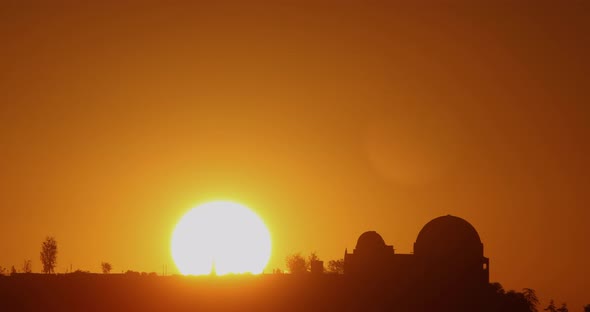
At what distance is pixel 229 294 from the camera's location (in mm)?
100562

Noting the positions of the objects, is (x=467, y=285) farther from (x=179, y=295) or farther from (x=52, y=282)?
(x=52, y=282)

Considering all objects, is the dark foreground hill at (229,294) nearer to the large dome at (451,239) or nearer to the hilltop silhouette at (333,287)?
the hilltop silhouette at (333,287)

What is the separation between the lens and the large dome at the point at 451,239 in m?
107

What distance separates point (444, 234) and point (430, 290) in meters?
6.13

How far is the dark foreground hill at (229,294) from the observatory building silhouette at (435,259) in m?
1.09

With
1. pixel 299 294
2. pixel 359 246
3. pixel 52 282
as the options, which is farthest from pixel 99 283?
pixel 359 246

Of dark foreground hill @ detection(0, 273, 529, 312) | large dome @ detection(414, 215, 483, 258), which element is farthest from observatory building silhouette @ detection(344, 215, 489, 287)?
dark foreground hill @ detection(0, 273, 529, 312)

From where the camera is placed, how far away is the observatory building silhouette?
105188 millimetres

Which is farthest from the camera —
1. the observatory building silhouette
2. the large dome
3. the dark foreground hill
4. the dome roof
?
the dome roof

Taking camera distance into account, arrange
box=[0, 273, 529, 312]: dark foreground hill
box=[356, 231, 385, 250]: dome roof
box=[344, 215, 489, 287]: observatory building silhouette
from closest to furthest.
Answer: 1. box=[0, 273, 529, 312]: dark foreground hill
2. box=[344, 215, 489, 287]: observatory building silhouette
3. box=[356, 231, 385, 250]: dome roof

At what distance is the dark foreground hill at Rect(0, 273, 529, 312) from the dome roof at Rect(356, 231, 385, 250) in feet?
12.9

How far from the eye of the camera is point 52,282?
101688 mm

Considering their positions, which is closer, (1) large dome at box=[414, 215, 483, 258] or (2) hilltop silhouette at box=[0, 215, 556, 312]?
(2) hilltop silhouette at box=[0, 215, 556, 312]

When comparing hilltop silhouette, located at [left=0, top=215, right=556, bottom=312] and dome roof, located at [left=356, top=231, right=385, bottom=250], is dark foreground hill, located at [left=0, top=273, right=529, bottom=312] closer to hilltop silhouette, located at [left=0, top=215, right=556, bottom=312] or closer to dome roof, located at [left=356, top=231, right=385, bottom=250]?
hilltop silhouette, located at [left=0, top=215, right=556, bottom=312]
